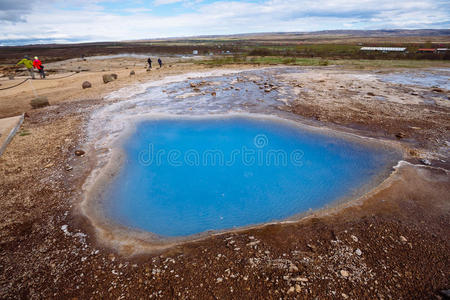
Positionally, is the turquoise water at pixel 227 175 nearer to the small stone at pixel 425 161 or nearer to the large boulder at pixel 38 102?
the small stone at pixel 425 161

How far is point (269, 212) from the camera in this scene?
5230mm

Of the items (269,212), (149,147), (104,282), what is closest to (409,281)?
(269,212)

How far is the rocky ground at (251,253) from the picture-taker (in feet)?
10.7

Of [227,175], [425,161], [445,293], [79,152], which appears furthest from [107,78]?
[445,293]

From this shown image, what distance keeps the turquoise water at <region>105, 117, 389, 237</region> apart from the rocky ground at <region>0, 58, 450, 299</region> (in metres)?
0.72

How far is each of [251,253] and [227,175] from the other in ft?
10.3

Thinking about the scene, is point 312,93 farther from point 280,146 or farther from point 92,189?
point 92,189

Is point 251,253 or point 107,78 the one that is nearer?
point 251,253

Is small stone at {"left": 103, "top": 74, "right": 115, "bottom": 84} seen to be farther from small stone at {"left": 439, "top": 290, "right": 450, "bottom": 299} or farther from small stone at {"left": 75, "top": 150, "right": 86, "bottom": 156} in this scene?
small stone at {"left": 439, "top": 290, "right": 450, "bottom": 299}

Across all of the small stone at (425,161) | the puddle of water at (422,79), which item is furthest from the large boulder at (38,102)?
the puddle of water at (422,79)

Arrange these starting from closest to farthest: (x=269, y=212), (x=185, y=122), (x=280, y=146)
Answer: (x=269, y=212) < (x=280, y=146) < (x=185, y=122)

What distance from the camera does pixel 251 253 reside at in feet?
12.6

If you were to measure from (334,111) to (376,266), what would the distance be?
8.74 meters

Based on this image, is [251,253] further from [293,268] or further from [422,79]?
[422,79]
